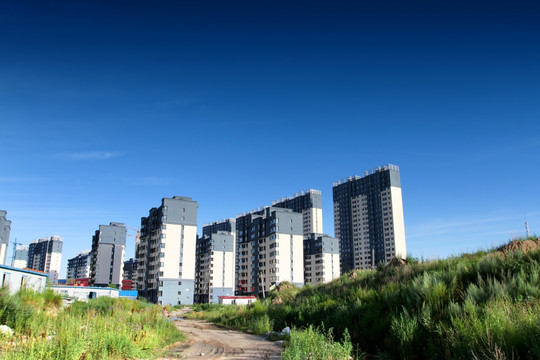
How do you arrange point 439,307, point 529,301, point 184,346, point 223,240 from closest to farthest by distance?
point 529,301 < point 439,307 < point 184,346 < point 223,240

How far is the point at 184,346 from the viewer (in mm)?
16969

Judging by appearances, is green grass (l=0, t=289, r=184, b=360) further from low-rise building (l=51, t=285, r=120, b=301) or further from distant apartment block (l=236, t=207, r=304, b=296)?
distant apartment block (l=236, t=207, r=304, b=296)

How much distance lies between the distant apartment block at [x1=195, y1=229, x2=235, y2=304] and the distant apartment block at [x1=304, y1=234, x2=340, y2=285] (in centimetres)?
2435

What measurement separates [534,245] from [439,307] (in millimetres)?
7389

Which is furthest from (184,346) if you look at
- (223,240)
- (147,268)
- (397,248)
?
(397,248)

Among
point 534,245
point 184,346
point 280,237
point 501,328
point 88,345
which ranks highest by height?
point 280,237

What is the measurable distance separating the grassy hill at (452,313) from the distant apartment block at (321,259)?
9525 centimetres

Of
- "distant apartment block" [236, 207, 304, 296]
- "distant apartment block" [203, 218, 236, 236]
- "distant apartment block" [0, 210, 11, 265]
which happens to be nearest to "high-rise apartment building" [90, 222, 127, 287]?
"distant apartment block" [0, 210, 11, 265]

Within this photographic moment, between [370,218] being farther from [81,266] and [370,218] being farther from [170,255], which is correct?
[81,266]

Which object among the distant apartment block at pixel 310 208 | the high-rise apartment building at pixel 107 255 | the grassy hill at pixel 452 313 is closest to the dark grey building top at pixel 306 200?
the distant apartment block at pixel 310 208

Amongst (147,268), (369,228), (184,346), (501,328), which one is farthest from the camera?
(369,228)

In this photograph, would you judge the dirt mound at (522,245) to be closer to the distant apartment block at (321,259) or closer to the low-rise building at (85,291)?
the low-rise building at (85,291)

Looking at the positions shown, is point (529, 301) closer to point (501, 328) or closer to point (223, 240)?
point (501, 328)

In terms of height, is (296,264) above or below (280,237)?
below
